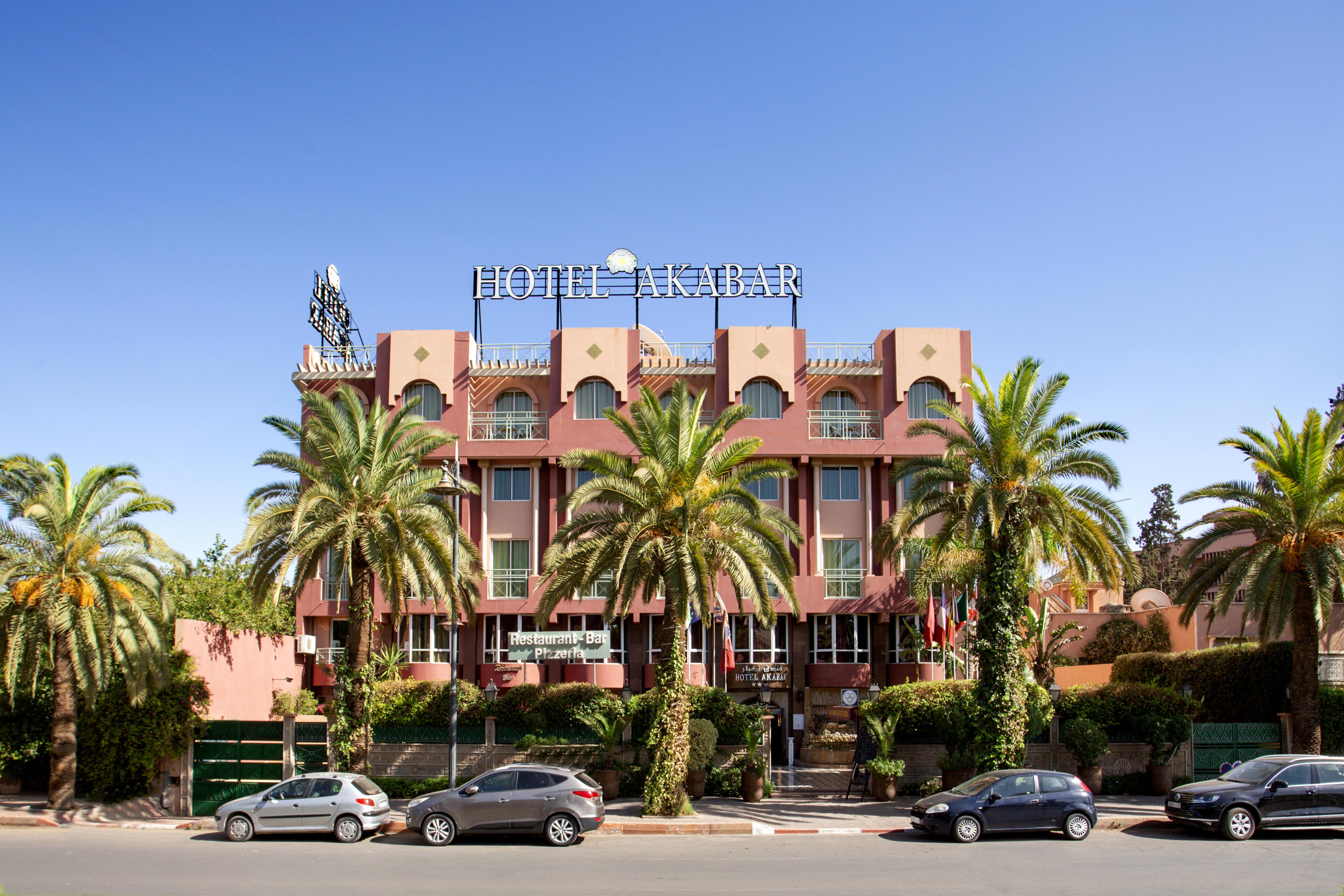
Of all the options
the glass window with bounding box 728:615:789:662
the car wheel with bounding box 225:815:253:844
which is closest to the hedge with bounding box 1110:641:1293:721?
the glass window with bounding box 728:615:789:662

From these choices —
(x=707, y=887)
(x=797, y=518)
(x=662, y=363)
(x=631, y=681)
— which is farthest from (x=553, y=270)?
(x=707, y=887)

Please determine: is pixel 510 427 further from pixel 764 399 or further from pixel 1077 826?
pixel 1077 826

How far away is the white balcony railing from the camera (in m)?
39.3

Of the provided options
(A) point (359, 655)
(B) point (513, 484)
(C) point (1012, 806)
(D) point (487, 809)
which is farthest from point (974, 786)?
(B) point (513, 484)

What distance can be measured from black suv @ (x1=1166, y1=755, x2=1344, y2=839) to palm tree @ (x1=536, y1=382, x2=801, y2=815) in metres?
9.32

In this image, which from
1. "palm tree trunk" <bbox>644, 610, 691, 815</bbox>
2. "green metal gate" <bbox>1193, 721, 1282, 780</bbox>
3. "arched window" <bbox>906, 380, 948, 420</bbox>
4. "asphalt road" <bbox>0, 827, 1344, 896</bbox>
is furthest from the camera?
"arched window" <bbox>906, 380, 948, 420</bbox>

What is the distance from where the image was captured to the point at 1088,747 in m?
25.0

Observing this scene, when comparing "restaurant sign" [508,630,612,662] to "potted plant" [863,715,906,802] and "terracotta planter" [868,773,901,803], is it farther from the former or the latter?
"terracotta planter" [868,773,901,803]

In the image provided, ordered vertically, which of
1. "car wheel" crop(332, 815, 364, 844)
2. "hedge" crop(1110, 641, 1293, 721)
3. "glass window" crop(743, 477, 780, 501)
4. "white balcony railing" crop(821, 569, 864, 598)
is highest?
"glass window" crop(743, 477, 780, 501)

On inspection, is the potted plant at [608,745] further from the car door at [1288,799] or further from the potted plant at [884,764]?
the car door at [1288,799]

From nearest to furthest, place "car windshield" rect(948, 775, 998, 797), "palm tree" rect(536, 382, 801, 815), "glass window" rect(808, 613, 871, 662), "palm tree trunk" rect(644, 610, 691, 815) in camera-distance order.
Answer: "car windshield" rect(948, 775, 998, 797)
"palm tree trunk" rect(644, 610, 691, 815)
"palm tree" rect(536, 382, 801, 815)
"glass window" rect(808, 613, 871, 662)

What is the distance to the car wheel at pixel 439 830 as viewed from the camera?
19391 millimetres

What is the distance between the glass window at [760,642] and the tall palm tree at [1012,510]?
1535 cm

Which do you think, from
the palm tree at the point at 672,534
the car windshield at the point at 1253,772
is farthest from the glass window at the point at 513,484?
the car windshield at the point at 1253,772
